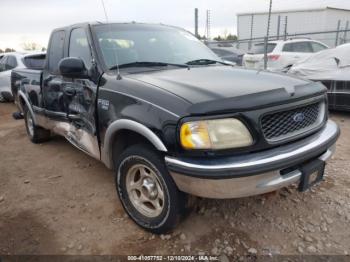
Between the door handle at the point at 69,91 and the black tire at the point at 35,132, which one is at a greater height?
the door handle at the point at 69,91

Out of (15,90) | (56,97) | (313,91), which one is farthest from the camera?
(15,90)

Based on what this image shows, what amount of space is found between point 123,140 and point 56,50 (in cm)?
196

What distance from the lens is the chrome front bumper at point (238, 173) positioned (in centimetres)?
206

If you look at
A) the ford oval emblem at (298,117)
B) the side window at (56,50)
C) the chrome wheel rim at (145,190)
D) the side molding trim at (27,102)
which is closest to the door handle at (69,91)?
the side window at (56,50)

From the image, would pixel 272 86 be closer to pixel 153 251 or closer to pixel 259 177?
pixel 259 177

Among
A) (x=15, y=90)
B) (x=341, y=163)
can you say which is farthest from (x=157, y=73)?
(x=15, y=90)

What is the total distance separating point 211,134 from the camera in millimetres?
2109

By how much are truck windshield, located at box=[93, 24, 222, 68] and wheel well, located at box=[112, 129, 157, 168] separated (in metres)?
0.73

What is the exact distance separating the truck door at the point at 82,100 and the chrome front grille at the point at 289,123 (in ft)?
5.46

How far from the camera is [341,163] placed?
3.92 metres

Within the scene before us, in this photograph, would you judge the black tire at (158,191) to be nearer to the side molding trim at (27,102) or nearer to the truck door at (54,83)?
the truck door at (54,83)

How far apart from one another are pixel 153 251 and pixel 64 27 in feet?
9.82

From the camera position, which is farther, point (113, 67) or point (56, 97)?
point (56, 97)

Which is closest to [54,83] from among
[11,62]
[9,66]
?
[11,62]
